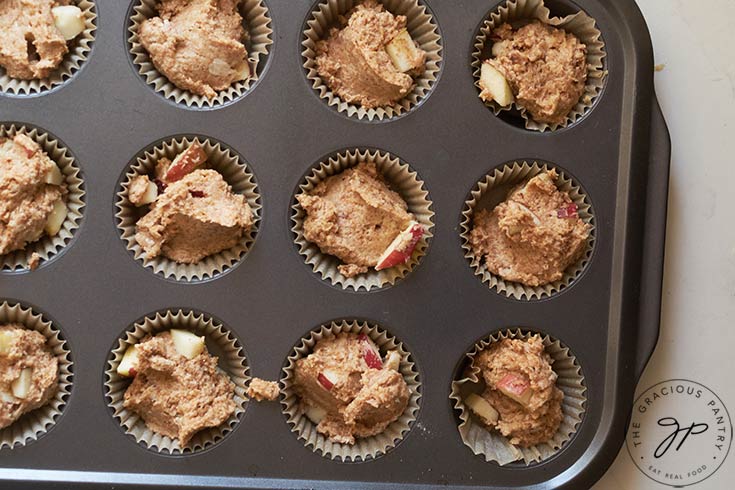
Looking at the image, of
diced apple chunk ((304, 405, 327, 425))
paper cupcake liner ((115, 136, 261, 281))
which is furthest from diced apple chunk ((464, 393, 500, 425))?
paper cupcake liner ((115, 136, 261, 281))

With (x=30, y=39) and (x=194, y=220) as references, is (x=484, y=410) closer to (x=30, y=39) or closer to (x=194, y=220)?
(x=194, y=220)

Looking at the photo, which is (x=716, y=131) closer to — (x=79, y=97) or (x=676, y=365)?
(x=676, y=365)

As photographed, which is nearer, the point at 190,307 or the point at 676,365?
the point at 190,307

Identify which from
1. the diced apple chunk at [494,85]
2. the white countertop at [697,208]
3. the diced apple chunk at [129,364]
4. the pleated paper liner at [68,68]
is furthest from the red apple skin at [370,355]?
the pleated paper liner at [68,68]

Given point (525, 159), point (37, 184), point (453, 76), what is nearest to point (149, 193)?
point (37, 184)

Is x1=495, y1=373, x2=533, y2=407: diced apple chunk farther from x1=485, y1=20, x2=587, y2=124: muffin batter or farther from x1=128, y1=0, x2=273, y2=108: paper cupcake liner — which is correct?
x1=128, y1=0, x2=273, y2=108: paper cupcake liner

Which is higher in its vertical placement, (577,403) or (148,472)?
(577,403)
